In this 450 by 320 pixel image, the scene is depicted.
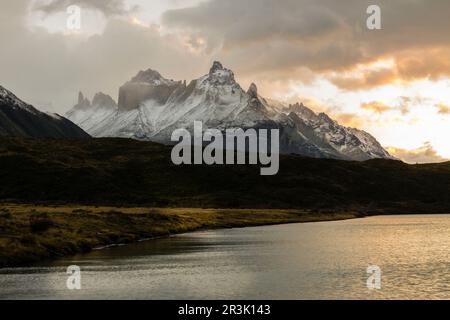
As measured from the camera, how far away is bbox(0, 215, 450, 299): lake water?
54156mm

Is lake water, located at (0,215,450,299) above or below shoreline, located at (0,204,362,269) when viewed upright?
below

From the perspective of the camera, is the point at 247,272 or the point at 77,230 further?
the point at 77,230

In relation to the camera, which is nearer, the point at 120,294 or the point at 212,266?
the point at 120,294

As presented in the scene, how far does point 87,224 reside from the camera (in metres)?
112

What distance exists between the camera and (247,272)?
221 feet

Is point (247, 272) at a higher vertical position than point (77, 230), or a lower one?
lower

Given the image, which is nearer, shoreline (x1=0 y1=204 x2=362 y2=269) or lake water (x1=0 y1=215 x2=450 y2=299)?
lake water (x1=0 y1=215 x2=450 y2=299)

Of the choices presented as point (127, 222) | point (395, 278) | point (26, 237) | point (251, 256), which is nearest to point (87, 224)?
point (127, 222)

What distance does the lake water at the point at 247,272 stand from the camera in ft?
178

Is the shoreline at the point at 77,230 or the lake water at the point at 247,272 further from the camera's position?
the shoreline at the point at 77,230

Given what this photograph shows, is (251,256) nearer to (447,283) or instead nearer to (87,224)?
(447,283)

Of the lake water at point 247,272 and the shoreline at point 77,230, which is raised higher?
the shoreline at point 77,230
